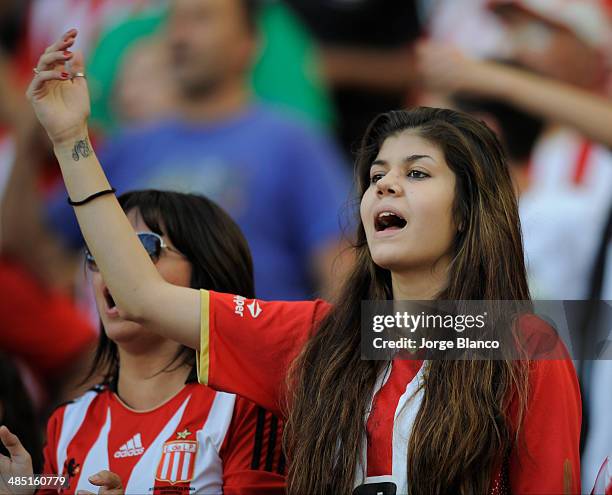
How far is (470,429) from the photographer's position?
7.54 ft

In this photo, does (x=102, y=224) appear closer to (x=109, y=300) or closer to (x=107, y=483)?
(x=109, y=300)

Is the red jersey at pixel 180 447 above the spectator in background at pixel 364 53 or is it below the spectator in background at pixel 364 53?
below

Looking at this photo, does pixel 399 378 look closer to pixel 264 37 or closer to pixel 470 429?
pixel 470 429

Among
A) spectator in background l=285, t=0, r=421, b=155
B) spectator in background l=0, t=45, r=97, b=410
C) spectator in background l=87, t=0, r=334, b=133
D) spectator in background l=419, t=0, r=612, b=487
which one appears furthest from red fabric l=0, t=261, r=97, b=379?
spectator in background l=419, t=0, r=612, b=487

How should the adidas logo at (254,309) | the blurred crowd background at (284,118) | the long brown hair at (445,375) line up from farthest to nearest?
1. the blurred crowd background at (284,118)
2. the adidas logo at (254,309)
3. the long brown hair at (445,375)

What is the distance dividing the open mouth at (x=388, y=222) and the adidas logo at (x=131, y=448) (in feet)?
2.65

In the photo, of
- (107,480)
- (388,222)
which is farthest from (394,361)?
(107,480)

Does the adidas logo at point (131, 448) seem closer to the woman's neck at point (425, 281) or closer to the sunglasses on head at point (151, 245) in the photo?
the sunglasses on head at point (151, 245)

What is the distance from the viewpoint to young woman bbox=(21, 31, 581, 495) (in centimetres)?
231

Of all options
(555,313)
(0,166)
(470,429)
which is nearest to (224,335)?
(470,429)

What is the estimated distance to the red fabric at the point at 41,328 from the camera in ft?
15.9

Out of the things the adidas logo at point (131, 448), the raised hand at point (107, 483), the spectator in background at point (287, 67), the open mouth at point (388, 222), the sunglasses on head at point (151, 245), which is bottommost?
the raised hand at point (107, 483)

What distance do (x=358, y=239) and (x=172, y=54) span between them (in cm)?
278

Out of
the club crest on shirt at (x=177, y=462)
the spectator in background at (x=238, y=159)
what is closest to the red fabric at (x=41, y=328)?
the spectator in background at (x=238, y=159)
